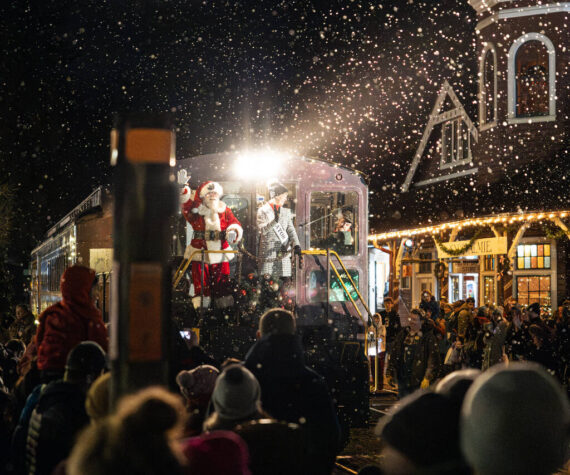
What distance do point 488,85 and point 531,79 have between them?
170cm

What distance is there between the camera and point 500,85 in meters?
23.4

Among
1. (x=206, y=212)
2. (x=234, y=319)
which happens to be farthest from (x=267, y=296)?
(x=206, y=212)

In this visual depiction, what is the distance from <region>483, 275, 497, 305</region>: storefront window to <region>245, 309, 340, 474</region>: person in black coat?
2066 centimetres

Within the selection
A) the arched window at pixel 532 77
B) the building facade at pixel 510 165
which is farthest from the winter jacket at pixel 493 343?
the arched window at pixel 532 77

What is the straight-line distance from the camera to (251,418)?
3.59m

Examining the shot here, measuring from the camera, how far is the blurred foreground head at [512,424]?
86.8 inches

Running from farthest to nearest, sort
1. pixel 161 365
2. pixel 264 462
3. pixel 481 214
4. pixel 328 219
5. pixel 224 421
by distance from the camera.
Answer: pixel 481 214, pixel 328 219, pixel 224 421, pixel 264 462, pixel 161 365

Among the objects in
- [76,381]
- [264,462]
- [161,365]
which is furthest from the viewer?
[76,381]

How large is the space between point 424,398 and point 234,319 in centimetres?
832

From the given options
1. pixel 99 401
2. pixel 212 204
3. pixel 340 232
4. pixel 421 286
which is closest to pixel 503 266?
pixel 340 232

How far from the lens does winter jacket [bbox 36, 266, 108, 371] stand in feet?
16.8

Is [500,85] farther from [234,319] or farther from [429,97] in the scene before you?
[234,319]

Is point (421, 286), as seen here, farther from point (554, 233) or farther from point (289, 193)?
point (289, 193)

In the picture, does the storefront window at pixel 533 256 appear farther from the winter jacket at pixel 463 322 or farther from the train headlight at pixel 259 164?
the train headlight at pixel 259 164
